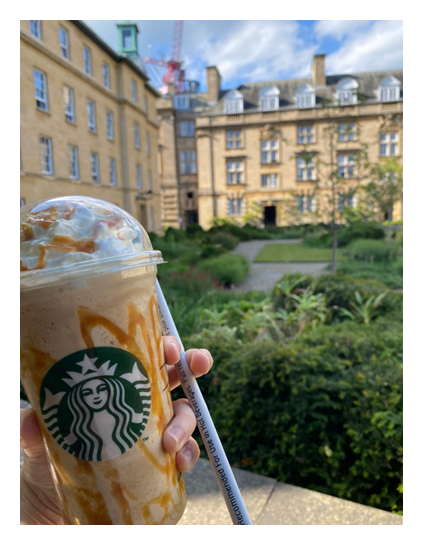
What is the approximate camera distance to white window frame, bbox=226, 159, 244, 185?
78.3 ft

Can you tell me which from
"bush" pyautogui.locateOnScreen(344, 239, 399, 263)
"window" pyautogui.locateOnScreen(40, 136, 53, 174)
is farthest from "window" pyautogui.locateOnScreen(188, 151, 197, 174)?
"bush" pyautogui.locateOnScreen(344, 239, 399, 263)

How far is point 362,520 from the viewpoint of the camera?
1674 millimetres

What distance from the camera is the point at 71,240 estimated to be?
609 millimetres

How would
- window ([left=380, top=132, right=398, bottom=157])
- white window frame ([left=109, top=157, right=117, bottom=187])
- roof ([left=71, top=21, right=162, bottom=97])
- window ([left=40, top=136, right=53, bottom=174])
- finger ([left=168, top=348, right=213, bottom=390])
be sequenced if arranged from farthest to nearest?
white window frame ([left=109, top=157, right=117, bottom=187]) → window ([left=380, top=132, right=398, bottom=157]) → roof ([left=71, top=21, right=162, bottom=97]) → window ([left=40, top=136, right=53, bottom=174]) → finger ([left=168, top=348, right=213, bottom=390])

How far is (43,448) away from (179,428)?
0.41m

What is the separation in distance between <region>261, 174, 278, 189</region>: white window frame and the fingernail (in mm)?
23318

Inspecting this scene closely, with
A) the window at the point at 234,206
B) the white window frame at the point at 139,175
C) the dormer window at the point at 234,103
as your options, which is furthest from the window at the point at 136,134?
the window at the point at 234,206

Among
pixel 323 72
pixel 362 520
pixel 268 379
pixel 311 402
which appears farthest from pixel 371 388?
pixel 323 72

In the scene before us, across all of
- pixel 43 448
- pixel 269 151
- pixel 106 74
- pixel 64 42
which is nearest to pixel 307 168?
pixel 43 448

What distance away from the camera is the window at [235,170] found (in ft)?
78.3

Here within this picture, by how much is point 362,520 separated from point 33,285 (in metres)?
1.78

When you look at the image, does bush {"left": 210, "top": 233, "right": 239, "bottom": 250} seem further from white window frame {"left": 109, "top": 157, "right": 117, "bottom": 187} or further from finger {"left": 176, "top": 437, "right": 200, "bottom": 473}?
finger {"left": 176, "top": 437, "right": 200, "bottom": 473}

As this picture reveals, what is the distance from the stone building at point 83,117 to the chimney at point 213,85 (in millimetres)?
5228

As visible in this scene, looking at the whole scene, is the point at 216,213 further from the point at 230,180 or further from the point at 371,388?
the point at 371,388
